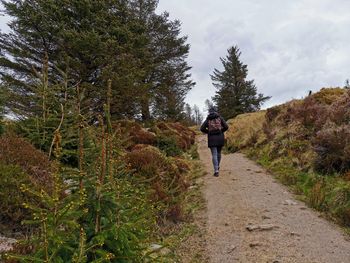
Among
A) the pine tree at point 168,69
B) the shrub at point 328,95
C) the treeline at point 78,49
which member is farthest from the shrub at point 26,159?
the pine tree at point 168,69

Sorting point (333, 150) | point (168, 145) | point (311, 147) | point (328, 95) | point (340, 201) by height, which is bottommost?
point (340, 201)

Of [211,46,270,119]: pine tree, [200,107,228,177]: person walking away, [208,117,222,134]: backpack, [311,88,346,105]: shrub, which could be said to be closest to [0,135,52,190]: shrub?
[200,107,228,177]: person walking away

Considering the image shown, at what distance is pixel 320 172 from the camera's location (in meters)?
8.85

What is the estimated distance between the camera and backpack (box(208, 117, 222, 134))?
10.6 metres

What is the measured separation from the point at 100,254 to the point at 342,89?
15.1 m

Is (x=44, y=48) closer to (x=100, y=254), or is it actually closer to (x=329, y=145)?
(x=329, y=145)

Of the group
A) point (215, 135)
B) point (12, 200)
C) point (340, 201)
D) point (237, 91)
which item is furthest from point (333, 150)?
point (237, 91)

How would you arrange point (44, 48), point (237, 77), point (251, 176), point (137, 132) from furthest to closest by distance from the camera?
1. point (237, 77)
2. point (44, 48)
3. point (137, 132)
4. point (251, 176)

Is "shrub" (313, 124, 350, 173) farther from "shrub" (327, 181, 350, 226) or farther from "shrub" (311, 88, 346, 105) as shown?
"shrub" (311, 88, 346, 105)

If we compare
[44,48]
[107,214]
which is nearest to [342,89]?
[44,48]

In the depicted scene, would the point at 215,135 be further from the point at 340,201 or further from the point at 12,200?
the point at 12,200

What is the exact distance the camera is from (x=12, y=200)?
4.50 metres

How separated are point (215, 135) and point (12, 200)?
6944 millimetres

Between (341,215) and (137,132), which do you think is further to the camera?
(137,132)
